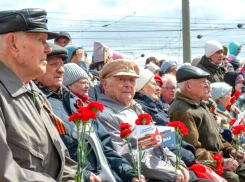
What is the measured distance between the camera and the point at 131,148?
182 inches

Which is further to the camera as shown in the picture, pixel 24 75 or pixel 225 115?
pixel 225 115

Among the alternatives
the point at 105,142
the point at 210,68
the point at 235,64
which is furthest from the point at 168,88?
the point at 235,64

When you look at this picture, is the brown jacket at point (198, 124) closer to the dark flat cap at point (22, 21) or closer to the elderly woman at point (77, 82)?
the elderly woman at point (77, 82)

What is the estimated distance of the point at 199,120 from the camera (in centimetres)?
602

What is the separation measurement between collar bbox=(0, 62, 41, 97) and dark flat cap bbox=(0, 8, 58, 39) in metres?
0.23

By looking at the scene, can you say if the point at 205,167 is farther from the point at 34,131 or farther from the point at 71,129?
the point at 34,131

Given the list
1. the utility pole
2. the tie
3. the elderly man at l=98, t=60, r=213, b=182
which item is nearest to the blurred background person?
the elderly man at l=98, t=60, r=213, b=182

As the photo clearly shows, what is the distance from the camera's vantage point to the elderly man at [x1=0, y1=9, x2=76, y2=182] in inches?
121

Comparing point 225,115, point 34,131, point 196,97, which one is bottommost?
point 225,115

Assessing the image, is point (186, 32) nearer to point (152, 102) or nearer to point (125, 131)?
point (152, 102)

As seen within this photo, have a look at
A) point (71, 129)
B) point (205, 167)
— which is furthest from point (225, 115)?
point (71, 129)

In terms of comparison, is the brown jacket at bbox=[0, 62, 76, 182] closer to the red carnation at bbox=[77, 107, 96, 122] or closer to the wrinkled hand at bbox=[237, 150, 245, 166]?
the red carnation at bbox=[77, 107, 96, 122]

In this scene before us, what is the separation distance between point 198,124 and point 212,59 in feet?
9.34

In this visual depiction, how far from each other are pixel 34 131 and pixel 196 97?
134 inches
